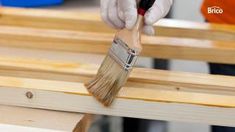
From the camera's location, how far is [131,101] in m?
0.69

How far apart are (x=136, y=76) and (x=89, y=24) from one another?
338 millimetres

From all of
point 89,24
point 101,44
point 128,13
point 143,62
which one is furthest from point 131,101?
point 143,62

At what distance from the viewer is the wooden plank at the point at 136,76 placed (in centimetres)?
73

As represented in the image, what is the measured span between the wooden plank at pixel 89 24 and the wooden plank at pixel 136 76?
25 centimetres

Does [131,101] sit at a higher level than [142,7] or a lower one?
lower

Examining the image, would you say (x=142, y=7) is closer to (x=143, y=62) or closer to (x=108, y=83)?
(x=108, y=83)

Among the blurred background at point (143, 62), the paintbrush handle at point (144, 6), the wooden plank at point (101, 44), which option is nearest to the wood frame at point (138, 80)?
the wooden plank at point (101, 44)

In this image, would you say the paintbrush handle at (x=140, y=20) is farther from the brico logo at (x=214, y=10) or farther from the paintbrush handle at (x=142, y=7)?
the brico logo at (x=214, y=10)

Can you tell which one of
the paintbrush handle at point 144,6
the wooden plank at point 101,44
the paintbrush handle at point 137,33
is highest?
the paintbrush handle at point 144,6

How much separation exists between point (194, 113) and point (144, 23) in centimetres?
19

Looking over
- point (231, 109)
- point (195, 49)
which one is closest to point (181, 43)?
point (195, 49)

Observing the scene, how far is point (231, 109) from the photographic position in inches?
26.0

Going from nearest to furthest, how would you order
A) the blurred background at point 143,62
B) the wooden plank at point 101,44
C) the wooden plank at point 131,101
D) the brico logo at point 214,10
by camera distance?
the wooden plank at point 131,101
the wooden plank at point 101,44
the brico logo at point 214,10
the blurred background at point 143,62

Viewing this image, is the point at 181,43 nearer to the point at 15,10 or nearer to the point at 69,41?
the point at 69,41
